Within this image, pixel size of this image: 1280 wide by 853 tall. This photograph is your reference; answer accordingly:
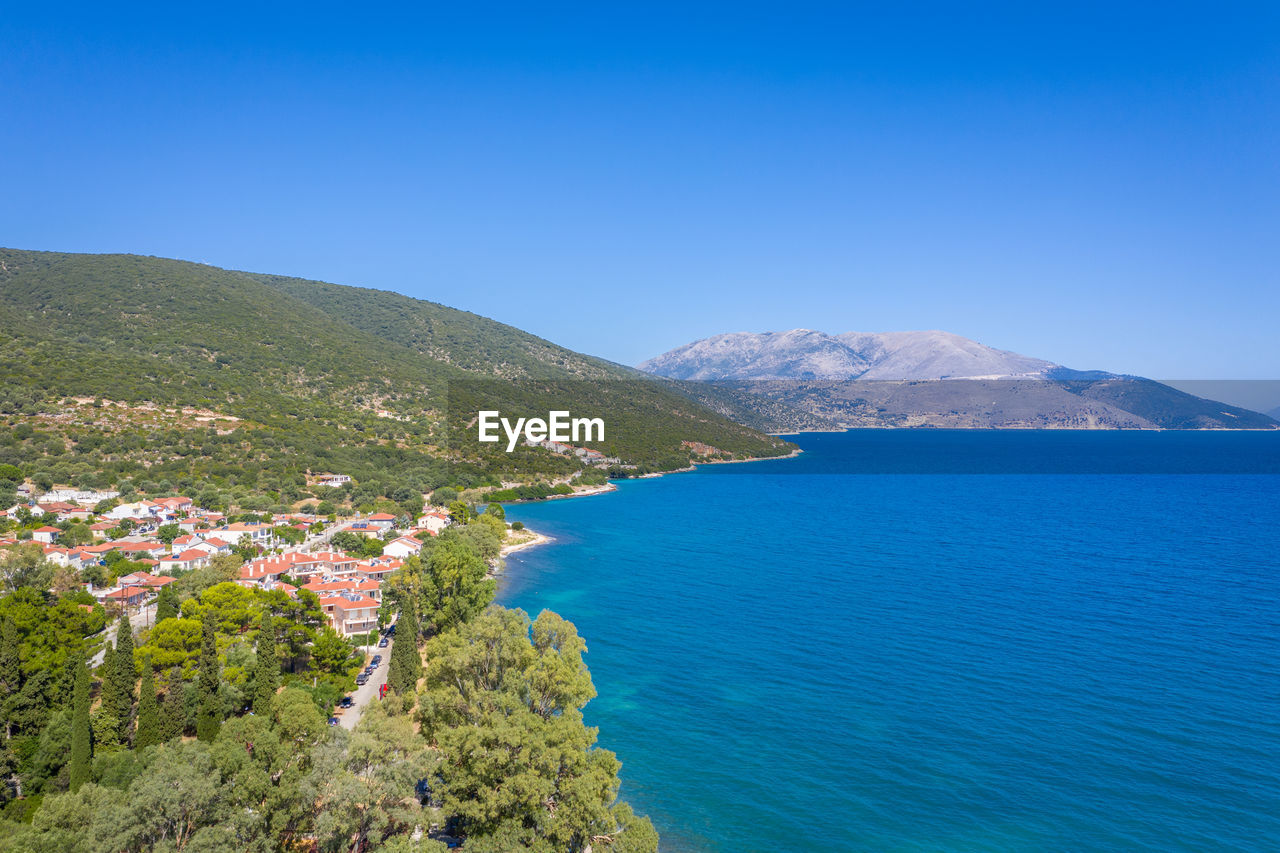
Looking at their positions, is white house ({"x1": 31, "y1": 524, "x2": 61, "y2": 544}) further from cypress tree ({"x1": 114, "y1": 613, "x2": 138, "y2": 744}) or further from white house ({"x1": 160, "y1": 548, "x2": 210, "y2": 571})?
cypress tree ({"x1": 114, "y1": 613, "x2": 138, "y2": 744})

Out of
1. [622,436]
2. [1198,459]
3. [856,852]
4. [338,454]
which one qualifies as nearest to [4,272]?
[338,454]

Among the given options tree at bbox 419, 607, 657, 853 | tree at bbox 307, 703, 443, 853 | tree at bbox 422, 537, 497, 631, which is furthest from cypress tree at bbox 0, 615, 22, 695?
tree at bbox 422, 537, 497, 631

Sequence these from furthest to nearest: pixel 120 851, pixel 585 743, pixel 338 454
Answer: pixel 338 454, pixel 585 743, pixel 120 851

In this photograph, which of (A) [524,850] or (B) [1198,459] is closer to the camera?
(A) [524,850]

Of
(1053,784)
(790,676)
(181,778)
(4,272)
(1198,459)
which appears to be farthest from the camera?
(1198,459)

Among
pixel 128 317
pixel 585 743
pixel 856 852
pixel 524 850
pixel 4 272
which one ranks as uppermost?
pixel 4 272

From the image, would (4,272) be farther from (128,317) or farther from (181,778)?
(181,778)
